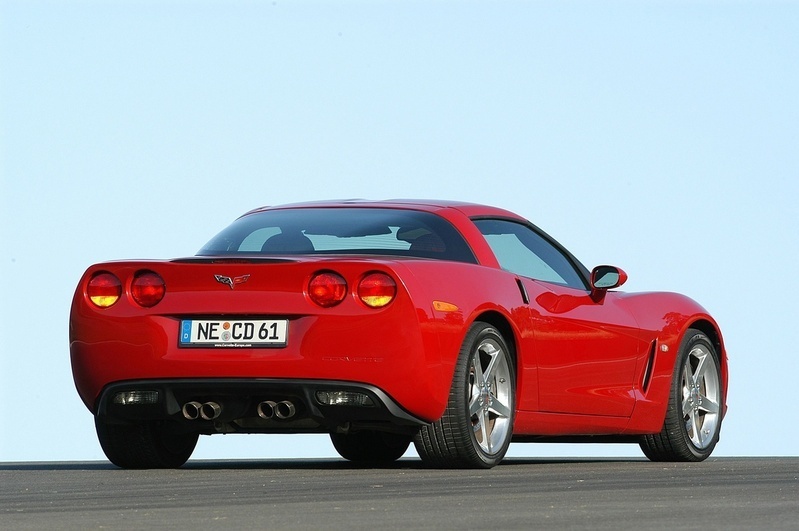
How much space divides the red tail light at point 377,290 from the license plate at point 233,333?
1.31ft

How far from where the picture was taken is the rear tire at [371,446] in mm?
10805

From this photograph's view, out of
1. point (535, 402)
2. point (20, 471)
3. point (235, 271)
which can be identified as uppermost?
point (235, 271)

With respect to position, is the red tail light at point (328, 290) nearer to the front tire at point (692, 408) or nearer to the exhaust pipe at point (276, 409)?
the exhaust pipe at point (276, 409)

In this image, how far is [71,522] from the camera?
5.56 metres

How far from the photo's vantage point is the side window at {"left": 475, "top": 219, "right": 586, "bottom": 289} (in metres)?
9.33

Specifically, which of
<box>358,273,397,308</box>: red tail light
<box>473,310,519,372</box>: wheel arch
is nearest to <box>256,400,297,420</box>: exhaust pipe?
<box>358,273,397,308</box>: red tail light

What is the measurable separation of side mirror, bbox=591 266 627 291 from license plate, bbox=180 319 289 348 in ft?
8.45

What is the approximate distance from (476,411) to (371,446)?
8.12 feet

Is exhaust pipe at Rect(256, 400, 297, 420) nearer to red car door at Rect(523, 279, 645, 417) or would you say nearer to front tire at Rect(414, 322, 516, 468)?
Result: front tire at Rect(414, 322, 516, 468)

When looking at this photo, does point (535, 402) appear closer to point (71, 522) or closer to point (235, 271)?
point (235, 271)

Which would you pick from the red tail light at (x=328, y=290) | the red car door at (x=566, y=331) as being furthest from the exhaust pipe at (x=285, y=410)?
the red car door at (x=566, y=331)

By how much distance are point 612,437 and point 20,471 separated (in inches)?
139

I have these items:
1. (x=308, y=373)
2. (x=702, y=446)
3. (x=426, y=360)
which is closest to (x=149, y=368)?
(x=308, y=373)

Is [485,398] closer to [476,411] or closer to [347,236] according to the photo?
[476,411]
